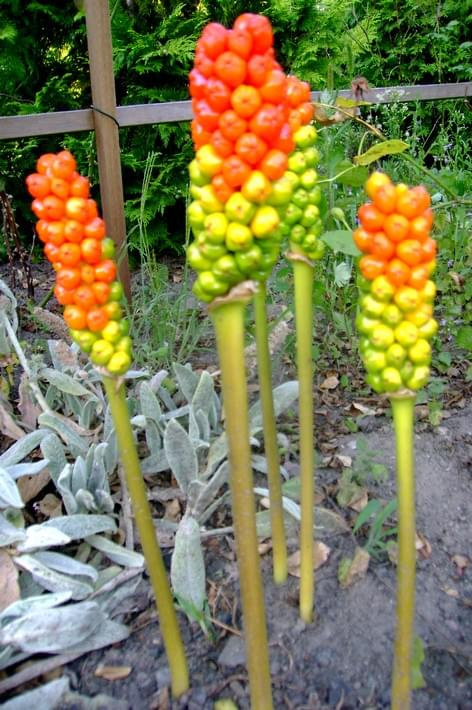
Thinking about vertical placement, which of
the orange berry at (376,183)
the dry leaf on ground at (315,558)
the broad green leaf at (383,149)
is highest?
the broad green leaf at (383,149)

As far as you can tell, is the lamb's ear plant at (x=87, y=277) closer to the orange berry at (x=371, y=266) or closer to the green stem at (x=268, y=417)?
the green stem at (x=268, y=417)

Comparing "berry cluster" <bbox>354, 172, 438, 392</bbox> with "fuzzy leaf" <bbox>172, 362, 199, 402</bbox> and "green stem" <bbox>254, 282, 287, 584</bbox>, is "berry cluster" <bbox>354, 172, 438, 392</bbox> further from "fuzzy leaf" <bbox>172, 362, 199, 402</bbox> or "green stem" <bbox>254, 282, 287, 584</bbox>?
"fuzzy leaf" <bbox>172, 362, 199, 402</bbox>

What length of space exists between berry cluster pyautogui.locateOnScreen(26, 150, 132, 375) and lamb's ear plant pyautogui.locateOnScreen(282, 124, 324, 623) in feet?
1.16

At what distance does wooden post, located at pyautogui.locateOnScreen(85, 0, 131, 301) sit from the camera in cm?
289

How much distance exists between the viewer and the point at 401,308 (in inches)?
38.0

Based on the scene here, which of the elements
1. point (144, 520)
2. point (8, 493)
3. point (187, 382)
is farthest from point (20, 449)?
point (144, 520)

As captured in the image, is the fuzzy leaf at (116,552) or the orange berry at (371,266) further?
the fuzzy leaf at (116,552)

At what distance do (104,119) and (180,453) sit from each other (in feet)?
6.30

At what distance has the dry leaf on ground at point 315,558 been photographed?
5.60 ft

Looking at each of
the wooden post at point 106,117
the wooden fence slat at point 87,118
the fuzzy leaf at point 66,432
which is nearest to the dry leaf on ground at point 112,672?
the fuzzy leaf at point 66,432

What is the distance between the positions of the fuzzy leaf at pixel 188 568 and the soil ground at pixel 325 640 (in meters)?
0.10

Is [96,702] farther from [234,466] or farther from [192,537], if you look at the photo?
[234,466]

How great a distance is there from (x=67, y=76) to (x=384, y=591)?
4.05 m

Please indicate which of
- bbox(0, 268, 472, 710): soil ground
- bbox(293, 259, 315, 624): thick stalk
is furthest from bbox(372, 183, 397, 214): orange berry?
bbox(0, 268, 472, 710): soil ground
